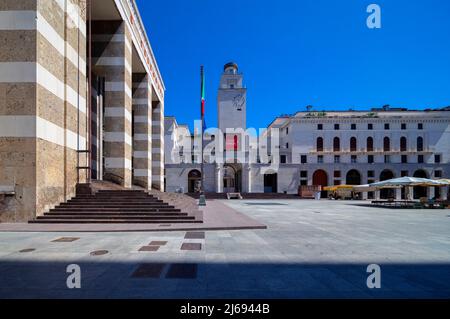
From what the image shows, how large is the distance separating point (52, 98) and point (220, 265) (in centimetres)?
1235

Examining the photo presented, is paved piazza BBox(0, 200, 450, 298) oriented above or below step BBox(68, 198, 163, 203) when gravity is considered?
below

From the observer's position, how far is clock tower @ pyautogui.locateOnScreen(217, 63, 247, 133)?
54094 millimetres

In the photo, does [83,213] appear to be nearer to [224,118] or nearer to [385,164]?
[224,118]

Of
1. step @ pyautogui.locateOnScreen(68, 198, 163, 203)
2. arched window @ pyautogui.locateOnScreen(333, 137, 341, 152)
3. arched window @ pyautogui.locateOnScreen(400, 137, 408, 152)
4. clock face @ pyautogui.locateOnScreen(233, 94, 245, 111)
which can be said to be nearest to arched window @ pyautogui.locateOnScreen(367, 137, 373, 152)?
arched window @ pyautogui.locateOnScreen(333, 137, 341, 152)

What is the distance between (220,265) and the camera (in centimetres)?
623

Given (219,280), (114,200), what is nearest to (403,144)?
(114,200)

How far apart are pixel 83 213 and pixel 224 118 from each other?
4290cm

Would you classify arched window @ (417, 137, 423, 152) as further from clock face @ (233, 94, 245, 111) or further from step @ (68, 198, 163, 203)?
step @ (68, 198, 163, 203)

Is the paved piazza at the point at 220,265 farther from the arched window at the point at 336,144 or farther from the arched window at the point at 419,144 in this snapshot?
the arched window at the point at 419,144

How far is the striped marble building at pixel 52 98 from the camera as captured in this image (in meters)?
12.2

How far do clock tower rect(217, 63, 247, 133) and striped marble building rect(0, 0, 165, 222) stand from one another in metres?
34.4

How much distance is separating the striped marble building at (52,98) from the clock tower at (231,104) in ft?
113

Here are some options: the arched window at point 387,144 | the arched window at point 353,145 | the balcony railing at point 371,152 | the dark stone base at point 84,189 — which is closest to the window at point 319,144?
the balcony railing at point 371,152
